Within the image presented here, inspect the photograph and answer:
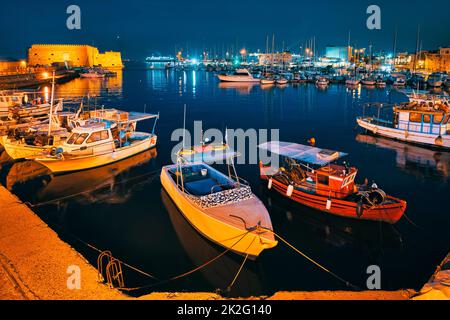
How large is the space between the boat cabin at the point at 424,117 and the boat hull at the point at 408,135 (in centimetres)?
42

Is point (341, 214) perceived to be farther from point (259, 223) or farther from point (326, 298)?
point (326, 298)

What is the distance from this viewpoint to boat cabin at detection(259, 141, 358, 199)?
14312mm

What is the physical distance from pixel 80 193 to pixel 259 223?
10729mm

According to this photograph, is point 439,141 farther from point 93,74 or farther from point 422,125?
point 93,74

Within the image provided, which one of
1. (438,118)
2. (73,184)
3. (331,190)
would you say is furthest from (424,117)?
(73,184)

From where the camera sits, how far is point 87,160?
66.9 feet

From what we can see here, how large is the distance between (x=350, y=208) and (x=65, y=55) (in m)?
173

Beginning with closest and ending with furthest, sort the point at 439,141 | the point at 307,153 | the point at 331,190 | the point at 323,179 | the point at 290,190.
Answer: the point at 331,190, the point at 323,179, the point at 290,190, the point at 307,153, the point at 439,141

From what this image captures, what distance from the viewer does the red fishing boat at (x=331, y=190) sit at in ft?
43.3

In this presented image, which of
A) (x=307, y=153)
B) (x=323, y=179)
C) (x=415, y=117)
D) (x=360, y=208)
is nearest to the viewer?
(x=360, y=208)

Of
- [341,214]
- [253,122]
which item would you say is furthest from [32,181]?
[253,122]

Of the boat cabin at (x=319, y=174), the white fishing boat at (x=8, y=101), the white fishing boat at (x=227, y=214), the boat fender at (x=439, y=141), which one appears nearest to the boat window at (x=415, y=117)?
the boat fender at (x=439, y=141)

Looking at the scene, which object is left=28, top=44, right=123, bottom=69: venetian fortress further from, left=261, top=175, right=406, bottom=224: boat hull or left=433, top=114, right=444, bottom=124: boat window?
left=261, top=175, right=406, bottom=224: boat hull

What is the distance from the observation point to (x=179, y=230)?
1308cm
